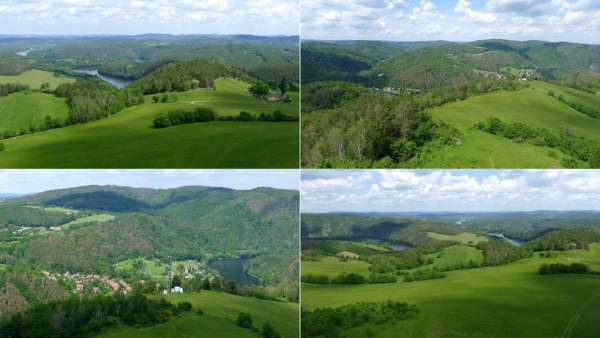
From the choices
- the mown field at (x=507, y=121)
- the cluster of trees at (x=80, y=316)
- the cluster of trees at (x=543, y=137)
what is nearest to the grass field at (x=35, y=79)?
the cluster of trees at (x=80, y=316)

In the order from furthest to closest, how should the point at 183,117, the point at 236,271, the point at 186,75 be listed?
the point at 236,271 < the point at 186,75 < the point at 183,117

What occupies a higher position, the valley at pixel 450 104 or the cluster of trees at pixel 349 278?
the valley at pixel 450 104

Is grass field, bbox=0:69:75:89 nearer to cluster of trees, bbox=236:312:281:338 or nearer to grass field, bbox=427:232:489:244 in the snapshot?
cluster of trees, bbox=236:312:281:338

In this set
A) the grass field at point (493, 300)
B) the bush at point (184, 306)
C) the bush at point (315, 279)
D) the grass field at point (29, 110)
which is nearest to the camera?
the grass field at point (29, 110)

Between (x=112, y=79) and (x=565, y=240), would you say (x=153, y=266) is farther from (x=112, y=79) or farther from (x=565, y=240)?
(x=565, y=240)

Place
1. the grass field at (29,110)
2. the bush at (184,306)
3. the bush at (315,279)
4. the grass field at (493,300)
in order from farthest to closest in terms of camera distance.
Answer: the bush at (315,279) → the bush at (184,306) → the grass field at (493,300) → the grass field at (29,110)

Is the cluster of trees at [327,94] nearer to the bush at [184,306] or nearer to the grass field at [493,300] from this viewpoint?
the grass field at [493,300]

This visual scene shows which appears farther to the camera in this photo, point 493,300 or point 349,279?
point 349,279

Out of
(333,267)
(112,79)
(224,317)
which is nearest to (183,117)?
(112,79)
